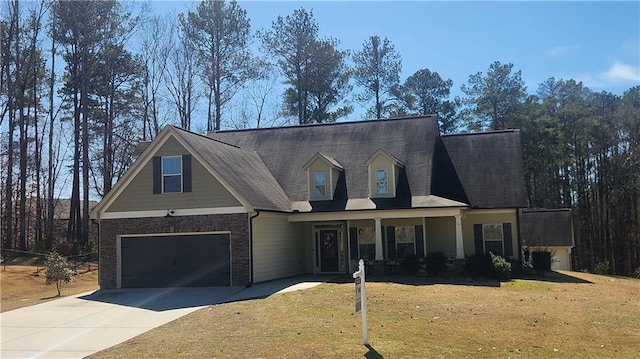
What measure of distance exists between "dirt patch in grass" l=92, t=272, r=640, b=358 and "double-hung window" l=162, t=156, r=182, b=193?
20.5ft

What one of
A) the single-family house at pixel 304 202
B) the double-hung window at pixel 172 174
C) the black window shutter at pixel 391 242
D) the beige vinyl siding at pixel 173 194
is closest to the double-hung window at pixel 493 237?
the single-family house at pixel 304 202

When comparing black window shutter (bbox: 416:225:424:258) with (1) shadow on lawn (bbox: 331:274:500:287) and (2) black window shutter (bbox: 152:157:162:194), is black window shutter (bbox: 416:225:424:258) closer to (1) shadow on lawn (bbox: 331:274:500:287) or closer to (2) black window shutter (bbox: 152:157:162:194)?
(1) shadow on lawn (bbox: 331:274:500:287)

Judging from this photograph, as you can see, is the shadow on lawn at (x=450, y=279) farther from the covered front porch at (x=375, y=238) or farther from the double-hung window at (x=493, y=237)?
the double-hung window at (x=493, y=237)

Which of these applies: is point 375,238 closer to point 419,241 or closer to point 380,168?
point 419,241

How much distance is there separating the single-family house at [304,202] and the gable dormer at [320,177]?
0.04 meters

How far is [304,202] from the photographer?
75.8ft

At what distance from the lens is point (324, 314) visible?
504 inches

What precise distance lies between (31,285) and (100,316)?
11.6 meters

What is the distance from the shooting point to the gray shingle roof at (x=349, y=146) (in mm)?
23623

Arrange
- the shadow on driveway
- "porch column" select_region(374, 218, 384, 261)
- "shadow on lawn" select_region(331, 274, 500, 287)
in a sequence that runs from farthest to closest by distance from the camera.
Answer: "porch column" select_region(374, 218, 384, 261), "shadow on lawn" select_region(331, 274, 500, 287), the shadow on driveway

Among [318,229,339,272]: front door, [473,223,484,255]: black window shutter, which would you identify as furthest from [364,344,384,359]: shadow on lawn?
[473,223,484,255]: black window shutter

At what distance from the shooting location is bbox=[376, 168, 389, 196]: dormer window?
22750mm

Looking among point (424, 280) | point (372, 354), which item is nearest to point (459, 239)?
point (424, 280)

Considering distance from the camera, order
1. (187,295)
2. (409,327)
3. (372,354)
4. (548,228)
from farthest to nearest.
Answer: (548,228)
(187,295)
(409,327)
(372,354)
